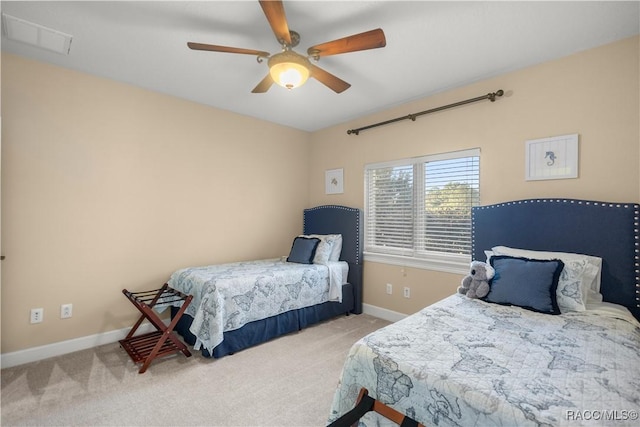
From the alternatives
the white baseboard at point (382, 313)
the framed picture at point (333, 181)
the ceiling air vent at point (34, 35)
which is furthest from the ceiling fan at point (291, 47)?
the white baseboard at point (382, 313)

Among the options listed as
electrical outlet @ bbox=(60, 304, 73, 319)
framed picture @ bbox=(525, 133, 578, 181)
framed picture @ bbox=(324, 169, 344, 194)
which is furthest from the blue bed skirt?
framed picture @ bbox=(525, 133, 578, 181)

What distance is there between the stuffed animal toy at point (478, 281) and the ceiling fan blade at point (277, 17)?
2.08 metres

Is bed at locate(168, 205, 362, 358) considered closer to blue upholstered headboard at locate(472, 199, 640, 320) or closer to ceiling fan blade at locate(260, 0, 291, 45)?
blue upholstered headboard at locate(472, 199, 640, 320)

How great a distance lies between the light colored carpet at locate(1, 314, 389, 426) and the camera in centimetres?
187

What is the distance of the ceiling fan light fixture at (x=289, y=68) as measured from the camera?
192cm

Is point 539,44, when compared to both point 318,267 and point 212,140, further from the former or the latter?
point 212,140

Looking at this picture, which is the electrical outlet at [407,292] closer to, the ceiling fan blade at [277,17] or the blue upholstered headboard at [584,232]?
the blue upholstered headboard at [584,232]

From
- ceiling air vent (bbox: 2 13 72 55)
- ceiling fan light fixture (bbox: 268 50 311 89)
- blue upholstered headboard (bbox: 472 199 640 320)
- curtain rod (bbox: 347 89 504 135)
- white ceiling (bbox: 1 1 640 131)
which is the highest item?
white ceiling (bbox: 1 1 640 131)

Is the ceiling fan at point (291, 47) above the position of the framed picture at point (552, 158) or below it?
above

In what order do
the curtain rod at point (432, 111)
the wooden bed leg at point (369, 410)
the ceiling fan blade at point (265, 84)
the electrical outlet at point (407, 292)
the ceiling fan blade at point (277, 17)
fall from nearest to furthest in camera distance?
the wooden bed leg at point (369, 410), the ceiling fan blade at point (277, 17), the ceiling fan blade at point (265, 84), the curtain rod at point (432, 111), the electrical outlet at point (407, 292)

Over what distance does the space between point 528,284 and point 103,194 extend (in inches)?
146

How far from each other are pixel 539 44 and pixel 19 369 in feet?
15.8

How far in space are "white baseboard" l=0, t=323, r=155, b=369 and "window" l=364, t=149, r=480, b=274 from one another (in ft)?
9.46

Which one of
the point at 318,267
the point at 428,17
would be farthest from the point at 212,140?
the point at 428,17
